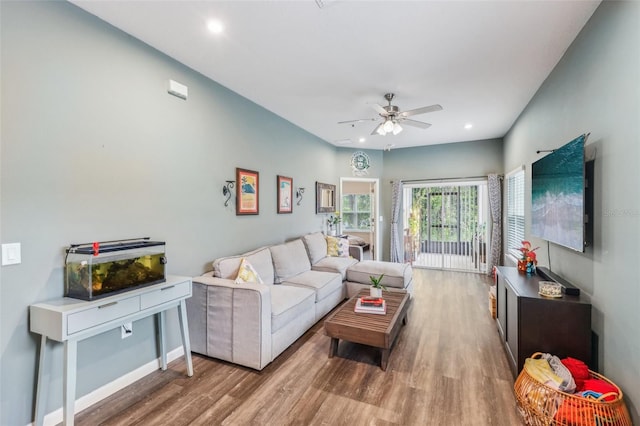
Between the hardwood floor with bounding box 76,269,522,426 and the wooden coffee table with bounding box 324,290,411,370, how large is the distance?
0.75ft

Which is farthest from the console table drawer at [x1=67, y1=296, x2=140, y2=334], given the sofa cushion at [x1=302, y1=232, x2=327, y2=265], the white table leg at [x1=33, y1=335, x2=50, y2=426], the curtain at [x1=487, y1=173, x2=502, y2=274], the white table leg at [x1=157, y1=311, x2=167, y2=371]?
the curtain at [x1=487, y1=173, x2=502, y2=274]

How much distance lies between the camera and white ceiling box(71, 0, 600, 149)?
2.04m

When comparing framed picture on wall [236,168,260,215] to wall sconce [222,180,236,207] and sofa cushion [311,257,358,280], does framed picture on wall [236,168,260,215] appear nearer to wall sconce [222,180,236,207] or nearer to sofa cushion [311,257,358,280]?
wall sconce [222,180,236,207]

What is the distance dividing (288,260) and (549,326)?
278cm

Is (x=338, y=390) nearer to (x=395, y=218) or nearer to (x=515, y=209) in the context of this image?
(x=515, y=209)

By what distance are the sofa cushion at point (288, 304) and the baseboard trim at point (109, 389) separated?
1077mm

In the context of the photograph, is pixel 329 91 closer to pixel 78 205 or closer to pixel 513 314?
pixel 78 205

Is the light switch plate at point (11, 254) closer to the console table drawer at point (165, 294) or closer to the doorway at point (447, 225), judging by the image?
the console table drawer at point (165, 294)

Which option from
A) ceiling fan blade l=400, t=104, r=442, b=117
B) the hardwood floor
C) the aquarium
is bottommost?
the hardwood floor

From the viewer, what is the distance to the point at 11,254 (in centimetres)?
174

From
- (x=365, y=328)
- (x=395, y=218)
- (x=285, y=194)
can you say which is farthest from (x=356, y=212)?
(x=365, y=328)

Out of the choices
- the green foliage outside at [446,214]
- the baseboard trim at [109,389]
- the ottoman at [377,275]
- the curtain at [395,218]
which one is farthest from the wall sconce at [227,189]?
the green foliage outside at [446,214]

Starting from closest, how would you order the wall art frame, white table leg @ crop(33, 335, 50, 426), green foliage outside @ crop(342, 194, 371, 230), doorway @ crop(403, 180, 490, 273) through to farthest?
1. white table leg @ crop(33, 335, 50, 426)
2. the wall art frame
3. doorway @ crop(403, 180, 490, 273)
4. green foliage outside @ crop(342, 194, 371, 230)

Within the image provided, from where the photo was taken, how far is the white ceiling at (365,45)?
6.71 feet
